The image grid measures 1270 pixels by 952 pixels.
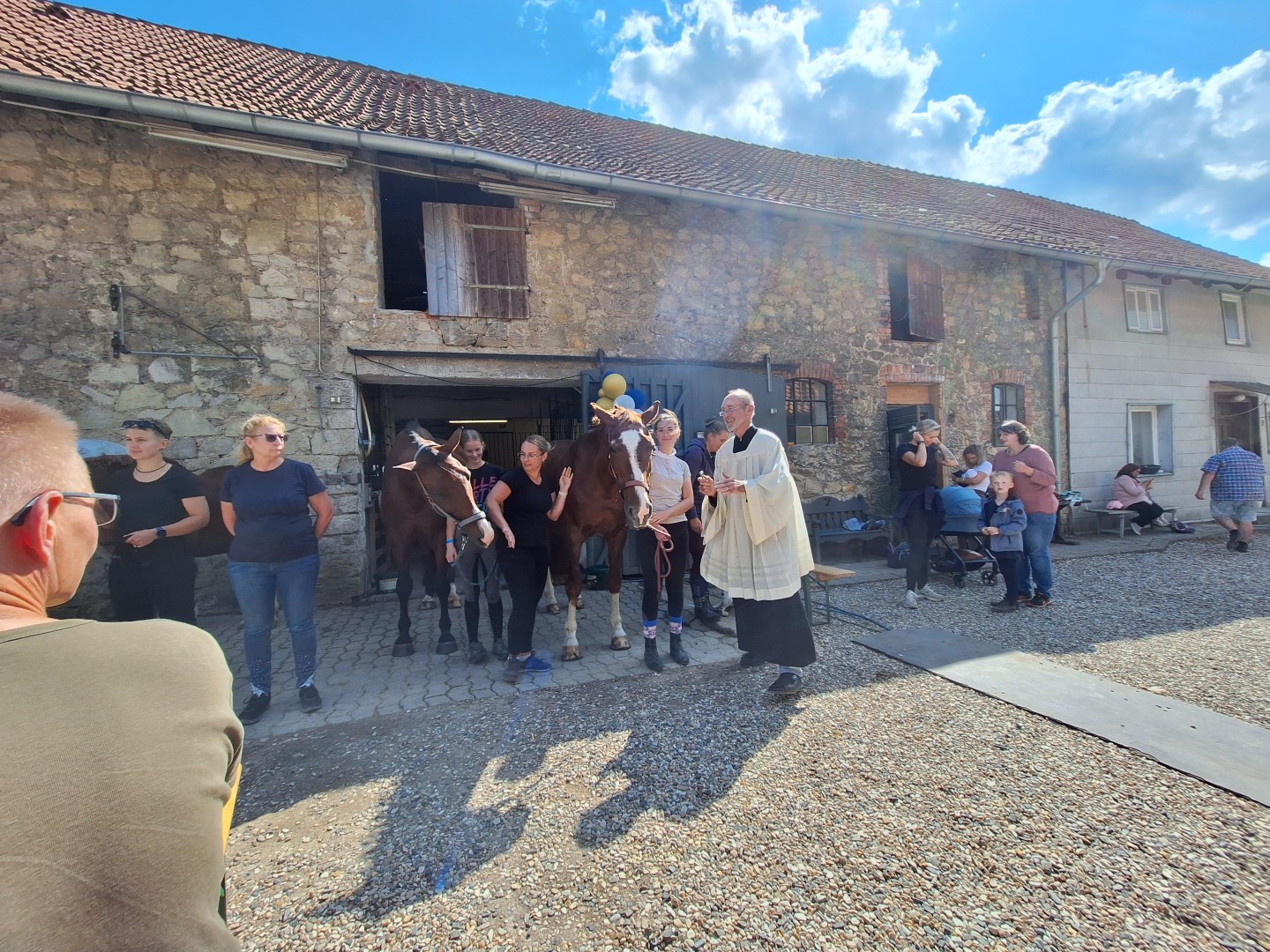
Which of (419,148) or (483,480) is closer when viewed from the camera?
(483,480)

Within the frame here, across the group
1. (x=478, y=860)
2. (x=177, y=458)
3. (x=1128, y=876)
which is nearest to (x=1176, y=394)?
(x=1128, y=876)

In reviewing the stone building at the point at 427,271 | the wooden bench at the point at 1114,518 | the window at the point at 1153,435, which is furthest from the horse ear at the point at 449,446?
the window at the point at 1153,435

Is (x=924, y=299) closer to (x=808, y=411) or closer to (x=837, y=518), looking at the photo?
(x=808, y=411)

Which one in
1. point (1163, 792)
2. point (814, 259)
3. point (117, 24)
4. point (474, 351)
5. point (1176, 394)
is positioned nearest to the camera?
point (1163, 792)

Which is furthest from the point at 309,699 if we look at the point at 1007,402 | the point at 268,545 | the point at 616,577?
the point at 1007,402

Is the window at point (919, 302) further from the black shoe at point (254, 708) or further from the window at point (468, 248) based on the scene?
the black shoe at point (254, 708)

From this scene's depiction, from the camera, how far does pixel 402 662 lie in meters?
4.72

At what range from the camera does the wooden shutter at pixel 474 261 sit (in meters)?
7.30

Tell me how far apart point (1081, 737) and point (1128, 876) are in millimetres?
1215

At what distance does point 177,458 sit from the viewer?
622cm

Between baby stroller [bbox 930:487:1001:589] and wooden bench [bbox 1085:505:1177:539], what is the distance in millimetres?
5491

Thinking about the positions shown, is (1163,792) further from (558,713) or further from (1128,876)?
(558,713)

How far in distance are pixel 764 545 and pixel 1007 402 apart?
9.74m

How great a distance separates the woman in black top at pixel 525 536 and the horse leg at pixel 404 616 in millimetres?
1121
